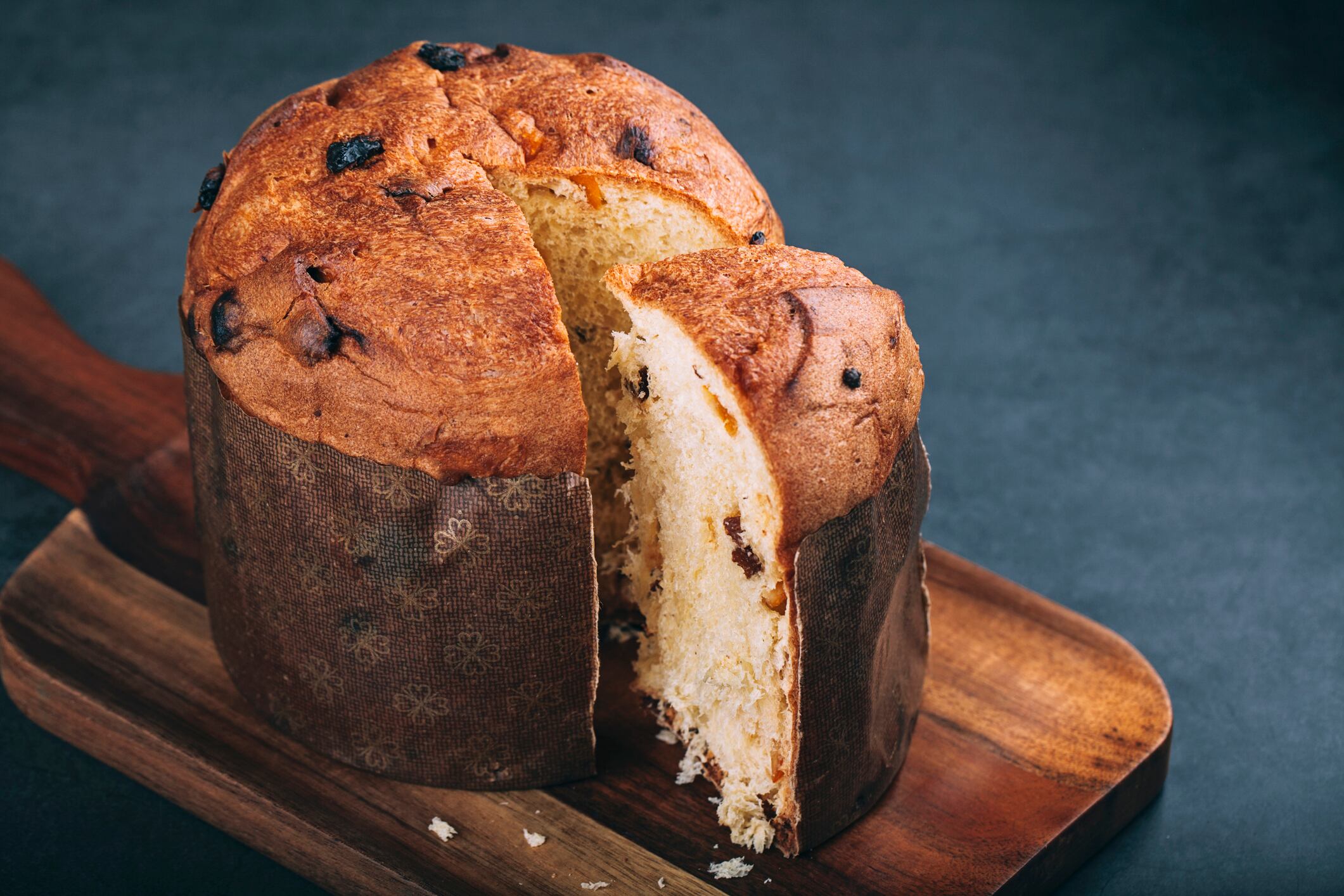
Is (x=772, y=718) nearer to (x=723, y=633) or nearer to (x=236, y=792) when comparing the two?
→ (x=723, y=633)

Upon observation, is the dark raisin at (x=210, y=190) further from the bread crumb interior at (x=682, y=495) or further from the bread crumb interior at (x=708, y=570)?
Answer: the bread crumb interior at (x=708, y=570)

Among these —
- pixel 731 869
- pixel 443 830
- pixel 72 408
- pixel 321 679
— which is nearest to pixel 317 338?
pixel 321 679

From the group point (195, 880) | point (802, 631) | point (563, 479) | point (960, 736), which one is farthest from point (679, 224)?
point (195, 880)

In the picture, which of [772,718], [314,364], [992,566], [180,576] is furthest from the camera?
[992,566]

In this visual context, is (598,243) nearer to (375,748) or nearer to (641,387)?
(641,387)

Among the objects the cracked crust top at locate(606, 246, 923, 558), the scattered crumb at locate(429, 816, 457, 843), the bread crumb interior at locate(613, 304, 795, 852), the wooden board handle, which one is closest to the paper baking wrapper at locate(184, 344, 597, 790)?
the scattered crumb at locate(429, 816, 457, 843)

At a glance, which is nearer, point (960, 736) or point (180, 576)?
point (960, 736)

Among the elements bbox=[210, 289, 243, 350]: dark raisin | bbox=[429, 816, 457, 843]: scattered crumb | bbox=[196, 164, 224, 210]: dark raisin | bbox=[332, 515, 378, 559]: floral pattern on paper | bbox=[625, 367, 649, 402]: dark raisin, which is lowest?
bbox=[429, 816, 457, 843]: scattered crumb

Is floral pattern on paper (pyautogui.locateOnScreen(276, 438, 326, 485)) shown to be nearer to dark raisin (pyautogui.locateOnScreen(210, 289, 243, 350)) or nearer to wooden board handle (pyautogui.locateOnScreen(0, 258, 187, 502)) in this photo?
dark raisin (pyautogui.locateOnScreen(210, 289, 243, 350))
